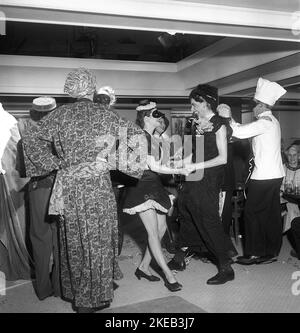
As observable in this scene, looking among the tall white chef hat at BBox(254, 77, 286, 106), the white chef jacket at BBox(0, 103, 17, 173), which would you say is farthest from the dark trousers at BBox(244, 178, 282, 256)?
the white chef jacket at BBox(0, 103, 17, 173)

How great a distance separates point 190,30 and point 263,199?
59.5 inches

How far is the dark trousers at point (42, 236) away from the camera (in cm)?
270

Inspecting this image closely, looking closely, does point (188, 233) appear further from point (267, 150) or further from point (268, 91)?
point (268, 91)

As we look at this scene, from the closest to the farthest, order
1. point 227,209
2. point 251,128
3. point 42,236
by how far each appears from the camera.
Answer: point 42,236, point 251,128, point 227,209

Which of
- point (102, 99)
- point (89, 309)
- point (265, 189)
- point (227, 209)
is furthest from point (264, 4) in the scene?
point (89, 309)

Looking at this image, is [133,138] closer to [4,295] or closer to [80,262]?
[80,262]

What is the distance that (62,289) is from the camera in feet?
8.54

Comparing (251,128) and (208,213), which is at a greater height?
(251,128)

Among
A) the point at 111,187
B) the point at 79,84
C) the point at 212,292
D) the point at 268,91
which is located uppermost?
the point at 268,91

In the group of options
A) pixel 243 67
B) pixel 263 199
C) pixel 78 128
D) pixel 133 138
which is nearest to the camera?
pixel 78 128

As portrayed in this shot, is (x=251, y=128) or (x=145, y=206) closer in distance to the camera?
(x=145, y=206)

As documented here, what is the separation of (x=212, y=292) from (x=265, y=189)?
3.45 ft

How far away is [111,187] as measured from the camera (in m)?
2.46
